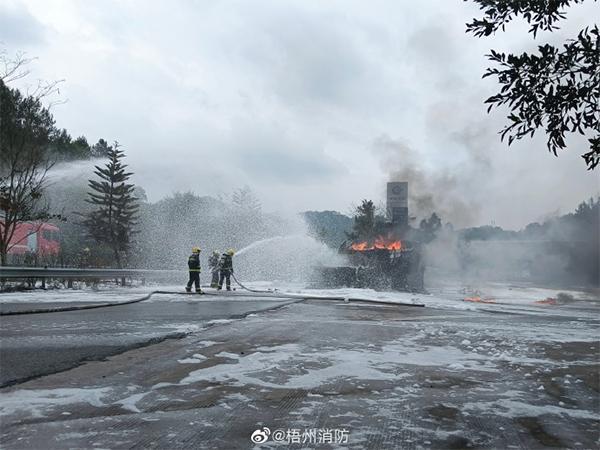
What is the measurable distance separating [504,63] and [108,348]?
4993 mm

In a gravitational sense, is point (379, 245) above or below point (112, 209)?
below

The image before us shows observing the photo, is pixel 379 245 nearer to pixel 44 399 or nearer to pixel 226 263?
pixel 226 263

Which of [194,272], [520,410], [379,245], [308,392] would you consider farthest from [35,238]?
[520,410]

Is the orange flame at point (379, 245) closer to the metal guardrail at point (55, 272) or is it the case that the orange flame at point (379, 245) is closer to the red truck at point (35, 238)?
the metal guardrail at point (55, 272)

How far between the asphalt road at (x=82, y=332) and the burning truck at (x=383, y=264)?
10827 millimetres

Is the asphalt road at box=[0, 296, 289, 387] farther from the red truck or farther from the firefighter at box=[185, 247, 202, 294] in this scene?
the red truck

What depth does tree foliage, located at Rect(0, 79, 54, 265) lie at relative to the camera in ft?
55.0

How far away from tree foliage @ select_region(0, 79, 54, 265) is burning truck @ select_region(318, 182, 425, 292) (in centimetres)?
1182

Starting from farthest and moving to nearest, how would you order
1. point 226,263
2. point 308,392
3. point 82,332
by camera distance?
point 226,263 → point 82,332 → point 308,392

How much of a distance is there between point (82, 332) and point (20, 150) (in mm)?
Answer: 12308

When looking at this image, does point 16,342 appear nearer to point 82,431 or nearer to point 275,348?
point 275,348

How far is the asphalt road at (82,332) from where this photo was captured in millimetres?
4965

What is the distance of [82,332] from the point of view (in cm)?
710

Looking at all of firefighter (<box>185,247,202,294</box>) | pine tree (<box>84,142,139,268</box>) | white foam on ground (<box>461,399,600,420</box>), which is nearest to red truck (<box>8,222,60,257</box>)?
pine tree (<box>84,142,139,268</box>)
